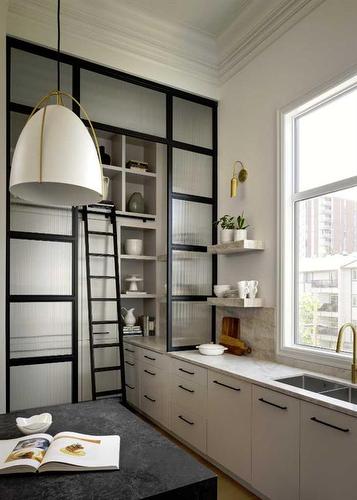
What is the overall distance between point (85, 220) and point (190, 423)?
7.03 ft

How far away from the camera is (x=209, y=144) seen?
402 centimetres

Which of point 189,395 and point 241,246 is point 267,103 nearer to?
point 241,246

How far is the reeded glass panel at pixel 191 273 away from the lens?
375cm

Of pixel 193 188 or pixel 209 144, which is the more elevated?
pixel 209 144

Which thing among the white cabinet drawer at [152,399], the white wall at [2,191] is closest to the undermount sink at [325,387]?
the white cabinet drawer at [152,399]

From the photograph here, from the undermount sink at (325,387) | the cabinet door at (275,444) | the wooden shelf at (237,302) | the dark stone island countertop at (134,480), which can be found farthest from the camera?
the wooden shelf at (237,302)

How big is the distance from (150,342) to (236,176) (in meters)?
1.87

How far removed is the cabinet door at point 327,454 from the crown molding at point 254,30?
8.97 ft

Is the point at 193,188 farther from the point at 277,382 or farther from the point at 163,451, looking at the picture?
the point at 163,451

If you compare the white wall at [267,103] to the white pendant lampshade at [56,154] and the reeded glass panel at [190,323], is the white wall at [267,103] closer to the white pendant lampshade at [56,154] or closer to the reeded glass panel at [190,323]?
the reeded glass panel at [190,323]

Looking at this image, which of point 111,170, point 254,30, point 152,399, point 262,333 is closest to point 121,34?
point 254,30

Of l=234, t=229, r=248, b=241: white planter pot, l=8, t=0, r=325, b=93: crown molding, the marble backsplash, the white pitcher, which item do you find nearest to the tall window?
the marble backsplash

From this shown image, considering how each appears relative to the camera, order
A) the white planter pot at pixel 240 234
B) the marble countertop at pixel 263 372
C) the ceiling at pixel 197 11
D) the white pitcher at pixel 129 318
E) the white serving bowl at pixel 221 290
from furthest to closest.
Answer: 1. the white pitcher at pixel 129 318
2. the white serving bowl at pixel 221 290
3. the white planter pot at pixel 240 234
4. the ceiling at pixel 197 11
5. the marble countertop at pixel 263 372

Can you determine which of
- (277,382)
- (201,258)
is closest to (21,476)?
(277,382)
